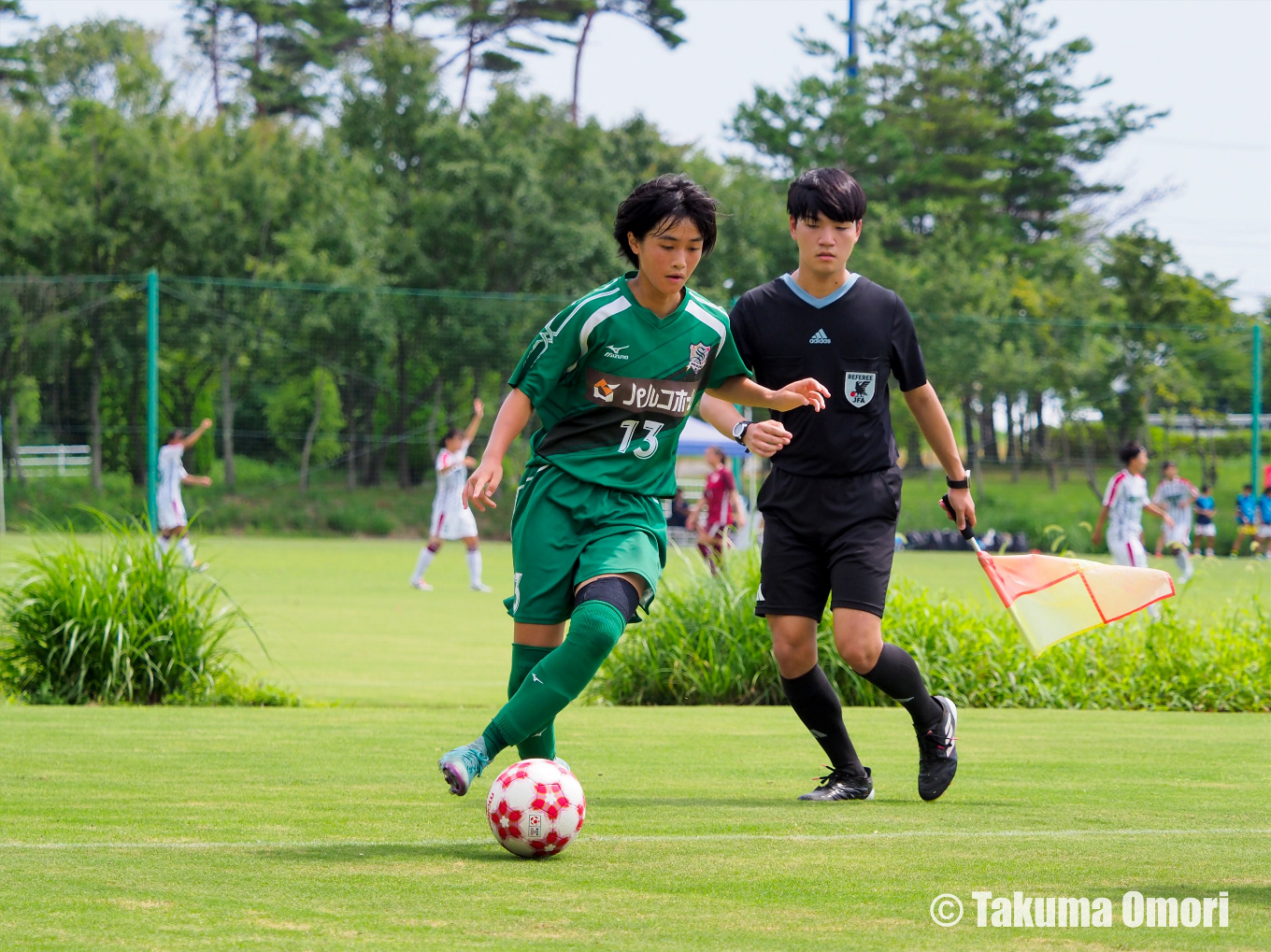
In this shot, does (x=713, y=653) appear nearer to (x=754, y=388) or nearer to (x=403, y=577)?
(x=754, y=388)

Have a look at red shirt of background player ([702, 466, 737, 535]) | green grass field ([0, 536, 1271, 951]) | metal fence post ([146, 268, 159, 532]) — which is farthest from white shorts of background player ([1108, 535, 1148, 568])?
metal fence post ([146, 268, 159, 532])

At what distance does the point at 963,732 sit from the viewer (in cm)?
733

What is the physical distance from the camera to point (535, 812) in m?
3.88

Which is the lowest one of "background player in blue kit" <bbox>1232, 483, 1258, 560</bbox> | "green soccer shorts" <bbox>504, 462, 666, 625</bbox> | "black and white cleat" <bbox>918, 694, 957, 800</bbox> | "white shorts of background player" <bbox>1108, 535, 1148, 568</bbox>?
"background player in blue kit" <bbox>1232, 483, 1258, 560</bbox>

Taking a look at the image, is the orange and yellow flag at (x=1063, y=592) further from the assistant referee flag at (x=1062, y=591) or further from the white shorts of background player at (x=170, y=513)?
the white shorts of background player at (x=170, y=513)

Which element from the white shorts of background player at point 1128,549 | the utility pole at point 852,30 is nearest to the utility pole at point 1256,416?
the white shorts of background player at point 1128,549

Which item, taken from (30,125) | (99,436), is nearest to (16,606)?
(99,436)

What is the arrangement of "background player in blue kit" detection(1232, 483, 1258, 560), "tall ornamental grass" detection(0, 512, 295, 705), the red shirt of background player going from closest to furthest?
1. "tall ornamental grass" detection(0, 512, 295, 705)
2. the red shirt of background player
3. "background player in blue kit" detection(1232, 483, 1258, 560)

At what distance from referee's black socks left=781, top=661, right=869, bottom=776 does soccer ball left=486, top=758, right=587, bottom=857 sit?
1390 millimetres

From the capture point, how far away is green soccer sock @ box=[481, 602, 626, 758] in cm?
404

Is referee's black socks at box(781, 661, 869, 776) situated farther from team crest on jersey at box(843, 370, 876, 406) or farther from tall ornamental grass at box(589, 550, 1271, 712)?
tall ornamental grass at box(589, 550, 1271, 712)

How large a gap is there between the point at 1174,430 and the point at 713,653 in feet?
73.3

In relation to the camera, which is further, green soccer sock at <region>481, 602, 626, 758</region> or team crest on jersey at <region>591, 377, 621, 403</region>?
team crest on jersey at <region>591, 377, 621, 403</region>

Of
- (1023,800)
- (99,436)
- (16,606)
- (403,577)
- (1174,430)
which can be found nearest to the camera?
(1023,800)
